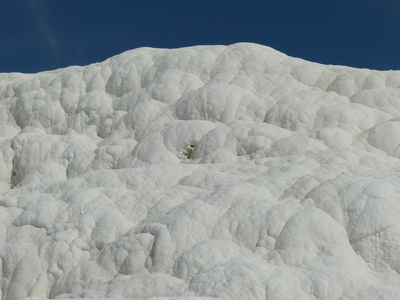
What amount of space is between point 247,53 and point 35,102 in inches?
281

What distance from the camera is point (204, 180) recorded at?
9.99 meters

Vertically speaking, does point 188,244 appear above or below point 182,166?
below

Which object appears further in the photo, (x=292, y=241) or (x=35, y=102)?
(x=35, y=102)

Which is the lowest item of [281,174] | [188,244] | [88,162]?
[188,244]

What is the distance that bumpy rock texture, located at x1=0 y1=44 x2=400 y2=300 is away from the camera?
7.33 metres

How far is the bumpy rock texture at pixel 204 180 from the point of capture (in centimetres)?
733

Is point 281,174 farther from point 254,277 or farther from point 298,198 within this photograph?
point 254,277

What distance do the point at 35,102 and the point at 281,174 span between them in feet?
37.0

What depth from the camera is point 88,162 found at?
47.8 feet

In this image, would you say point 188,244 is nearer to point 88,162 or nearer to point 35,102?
point 88,162

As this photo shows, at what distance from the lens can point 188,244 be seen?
7855 millimetres

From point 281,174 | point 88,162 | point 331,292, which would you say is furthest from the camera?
point 88,162

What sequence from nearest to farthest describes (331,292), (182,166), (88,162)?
(331,292) < (182,166) < (88,162)

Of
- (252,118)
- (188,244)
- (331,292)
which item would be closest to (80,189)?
(188,244)
